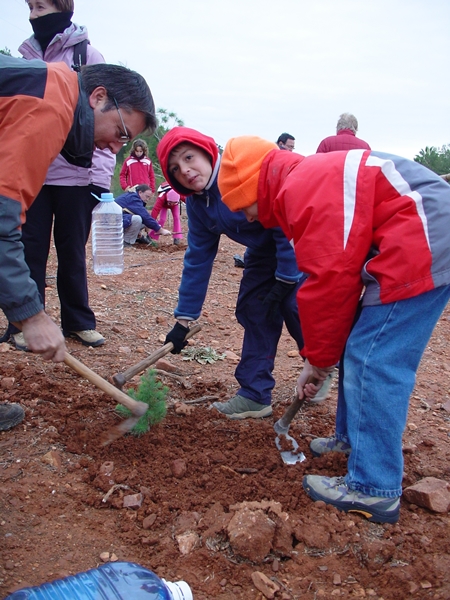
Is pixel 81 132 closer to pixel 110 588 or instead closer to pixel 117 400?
pixel 117 400

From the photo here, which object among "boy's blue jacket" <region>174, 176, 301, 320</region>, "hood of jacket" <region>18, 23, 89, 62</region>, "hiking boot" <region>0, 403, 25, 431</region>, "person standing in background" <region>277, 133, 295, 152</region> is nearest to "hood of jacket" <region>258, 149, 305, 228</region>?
"boy's blue jacket" <region>174, 176, 301, 320</region>

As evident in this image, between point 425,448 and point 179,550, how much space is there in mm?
1558

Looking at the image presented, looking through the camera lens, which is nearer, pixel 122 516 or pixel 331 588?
pixel 331 588

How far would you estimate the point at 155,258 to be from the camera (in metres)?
8.93

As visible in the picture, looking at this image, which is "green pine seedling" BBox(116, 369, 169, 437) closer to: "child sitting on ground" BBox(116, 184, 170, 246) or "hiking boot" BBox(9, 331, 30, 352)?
"hiking boot" BBox(9, 331, 30, 352)

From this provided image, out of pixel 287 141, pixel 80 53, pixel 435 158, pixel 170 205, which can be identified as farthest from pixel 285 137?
pixel 435 158

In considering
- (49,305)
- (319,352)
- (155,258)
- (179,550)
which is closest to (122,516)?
(179,550)

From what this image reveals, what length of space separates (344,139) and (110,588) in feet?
16.9

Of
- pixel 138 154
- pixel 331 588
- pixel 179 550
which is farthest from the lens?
pixel 138 154

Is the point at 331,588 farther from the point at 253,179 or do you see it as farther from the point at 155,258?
the point at 155,258

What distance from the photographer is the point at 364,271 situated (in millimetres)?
2119

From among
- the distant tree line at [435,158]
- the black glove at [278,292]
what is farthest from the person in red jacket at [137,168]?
the distant tree line at [435,158]

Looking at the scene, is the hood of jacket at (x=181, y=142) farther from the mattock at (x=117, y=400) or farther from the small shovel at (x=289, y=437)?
the small shovel at (x=289, y=437)

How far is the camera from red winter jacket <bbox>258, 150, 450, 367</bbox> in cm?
203
